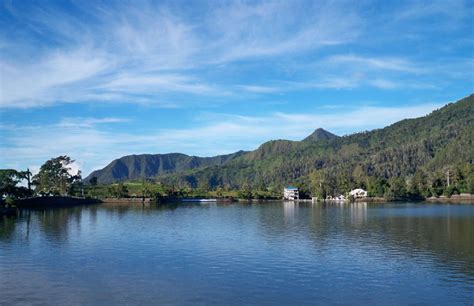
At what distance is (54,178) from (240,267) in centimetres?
14071

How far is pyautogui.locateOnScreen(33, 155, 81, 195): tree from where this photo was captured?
151250mm

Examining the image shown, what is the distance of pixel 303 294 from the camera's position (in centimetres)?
2714

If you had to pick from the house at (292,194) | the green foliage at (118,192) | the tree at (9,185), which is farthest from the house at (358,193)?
the tree at (9,185)

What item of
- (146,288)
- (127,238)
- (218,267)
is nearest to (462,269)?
(218,267)

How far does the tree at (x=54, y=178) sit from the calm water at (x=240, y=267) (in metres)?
100

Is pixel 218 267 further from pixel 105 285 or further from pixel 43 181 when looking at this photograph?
pixel 43 181

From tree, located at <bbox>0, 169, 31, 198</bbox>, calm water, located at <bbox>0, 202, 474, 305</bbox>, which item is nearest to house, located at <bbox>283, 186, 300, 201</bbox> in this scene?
tree, located at <bbox>0, 169, 31, 198</bbox>

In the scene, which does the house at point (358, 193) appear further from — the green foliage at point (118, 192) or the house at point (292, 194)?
the green foliage at point (118, 192)

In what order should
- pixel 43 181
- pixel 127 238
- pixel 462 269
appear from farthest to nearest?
pixel 43 181, pixel 127 238, pixel 462 269

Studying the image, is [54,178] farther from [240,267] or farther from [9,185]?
[240,267]

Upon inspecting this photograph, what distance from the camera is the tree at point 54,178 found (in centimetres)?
15125

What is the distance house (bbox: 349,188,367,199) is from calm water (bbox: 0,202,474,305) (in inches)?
4987

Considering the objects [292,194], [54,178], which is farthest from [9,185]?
[292,194]

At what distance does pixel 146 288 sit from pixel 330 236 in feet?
98.5
